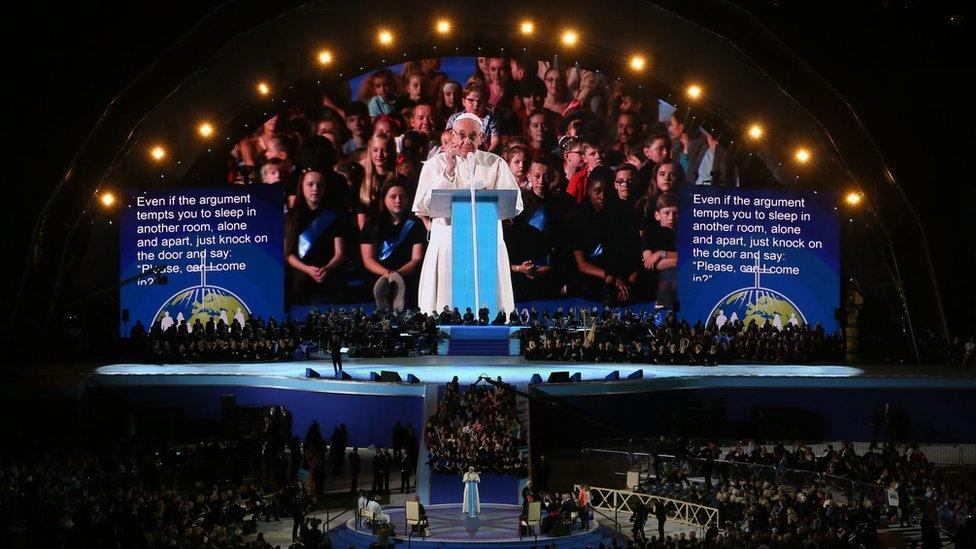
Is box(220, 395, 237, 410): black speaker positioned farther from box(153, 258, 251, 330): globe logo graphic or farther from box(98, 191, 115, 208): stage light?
box(98, 191, 115, 208): stage light

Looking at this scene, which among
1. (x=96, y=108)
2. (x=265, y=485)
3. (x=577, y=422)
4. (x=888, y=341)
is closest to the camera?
(x=265, y=485)

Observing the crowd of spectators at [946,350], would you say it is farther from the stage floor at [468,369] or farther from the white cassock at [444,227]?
the white cassock at [444,227]

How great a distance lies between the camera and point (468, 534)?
2286 centimetres

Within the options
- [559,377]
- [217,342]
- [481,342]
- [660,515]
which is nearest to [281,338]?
[217,342]

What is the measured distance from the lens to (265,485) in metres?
27.2

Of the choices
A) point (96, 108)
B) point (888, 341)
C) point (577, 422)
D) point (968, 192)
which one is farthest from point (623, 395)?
point (96, 108)

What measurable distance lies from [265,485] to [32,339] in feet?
43.2

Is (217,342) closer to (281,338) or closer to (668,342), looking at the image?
(281,338)

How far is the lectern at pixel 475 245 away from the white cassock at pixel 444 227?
2.76 metres

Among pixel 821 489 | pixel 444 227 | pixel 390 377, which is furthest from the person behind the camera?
pixel 444 227

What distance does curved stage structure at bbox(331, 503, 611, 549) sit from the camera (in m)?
22.1

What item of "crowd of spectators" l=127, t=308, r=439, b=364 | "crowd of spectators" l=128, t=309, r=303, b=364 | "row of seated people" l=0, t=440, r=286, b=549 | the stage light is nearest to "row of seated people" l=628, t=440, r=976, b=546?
"row of seated people" l=0, t=440, r=286, b=549

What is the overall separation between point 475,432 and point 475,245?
1199 cm

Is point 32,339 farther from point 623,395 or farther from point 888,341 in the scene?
point 888,341
